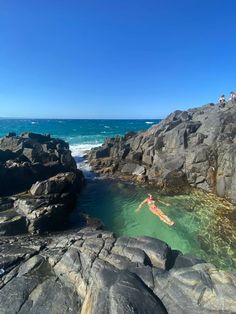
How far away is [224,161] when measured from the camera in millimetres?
25359

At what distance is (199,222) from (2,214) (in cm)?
1393

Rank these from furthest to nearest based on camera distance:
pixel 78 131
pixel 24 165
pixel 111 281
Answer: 1. pixel 78 131
2. pixel 24 165
3. pixel 111 281

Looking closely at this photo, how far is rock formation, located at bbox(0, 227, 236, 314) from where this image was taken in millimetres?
7926

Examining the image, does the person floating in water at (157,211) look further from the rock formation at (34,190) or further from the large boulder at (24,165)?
the large boulder at (24,165)

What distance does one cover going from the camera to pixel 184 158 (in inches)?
1156

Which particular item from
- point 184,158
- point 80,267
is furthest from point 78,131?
point 80,267

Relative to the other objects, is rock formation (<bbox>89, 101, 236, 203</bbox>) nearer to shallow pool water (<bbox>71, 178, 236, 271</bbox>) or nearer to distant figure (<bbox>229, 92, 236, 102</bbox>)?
distant figure (<bbox>229, 92, 236, 102</bbox>)

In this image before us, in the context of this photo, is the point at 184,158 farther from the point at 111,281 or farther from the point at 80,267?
the point at 111,281

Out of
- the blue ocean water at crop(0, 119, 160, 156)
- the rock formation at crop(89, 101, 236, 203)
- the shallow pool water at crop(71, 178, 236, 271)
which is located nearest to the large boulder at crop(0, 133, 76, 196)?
the shallow pool water at crop(71, 178, 236, 271)

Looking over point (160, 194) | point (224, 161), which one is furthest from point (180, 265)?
point (224, 161)

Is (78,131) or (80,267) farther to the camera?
(78,131)

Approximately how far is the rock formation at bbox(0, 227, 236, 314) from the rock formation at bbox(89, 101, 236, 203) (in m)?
15.1

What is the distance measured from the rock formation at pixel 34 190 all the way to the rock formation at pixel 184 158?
7049 millimetres

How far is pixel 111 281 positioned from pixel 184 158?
2240cm
